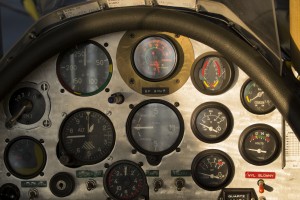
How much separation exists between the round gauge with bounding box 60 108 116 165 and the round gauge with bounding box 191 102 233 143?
0.80m

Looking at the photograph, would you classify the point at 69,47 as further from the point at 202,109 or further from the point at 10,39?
the point at 202,109

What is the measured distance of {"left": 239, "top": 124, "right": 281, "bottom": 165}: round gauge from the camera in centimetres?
498

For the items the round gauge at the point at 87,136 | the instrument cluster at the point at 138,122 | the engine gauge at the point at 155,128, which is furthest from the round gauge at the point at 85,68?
the engine gauge at the point at 155,128

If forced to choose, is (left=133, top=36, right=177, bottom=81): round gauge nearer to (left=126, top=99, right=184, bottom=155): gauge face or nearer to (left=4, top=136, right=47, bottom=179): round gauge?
(left=126, top=99, right=184, bottom=155): gauge face

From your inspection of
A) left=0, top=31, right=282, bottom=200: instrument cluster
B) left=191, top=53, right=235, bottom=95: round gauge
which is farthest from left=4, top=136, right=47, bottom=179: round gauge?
left=191, top=53, right=235, bottom=95: round gauge

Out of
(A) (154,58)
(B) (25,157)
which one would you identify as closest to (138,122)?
(A) (154,58)

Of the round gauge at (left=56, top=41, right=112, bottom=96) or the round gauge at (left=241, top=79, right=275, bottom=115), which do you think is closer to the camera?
the round gauge at (left=241, top=79, right=275, bottom=115)

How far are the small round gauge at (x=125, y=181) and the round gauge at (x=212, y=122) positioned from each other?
2.20ft

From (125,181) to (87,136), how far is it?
56cm

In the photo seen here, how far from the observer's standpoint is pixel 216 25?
4.79m

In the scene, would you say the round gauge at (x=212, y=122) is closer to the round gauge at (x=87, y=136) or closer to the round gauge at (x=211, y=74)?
the round gauge at (x=211, y=74)

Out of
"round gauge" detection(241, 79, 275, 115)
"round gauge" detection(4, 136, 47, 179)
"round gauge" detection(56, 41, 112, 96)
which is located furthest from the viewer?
"round gauge" detection(4, 136, 47, 179)

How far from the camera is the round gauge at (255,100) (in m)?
4.96

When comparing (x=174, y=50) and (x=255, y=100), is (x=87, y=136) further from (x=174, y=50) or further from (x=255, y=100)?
(x=255, y=100)
